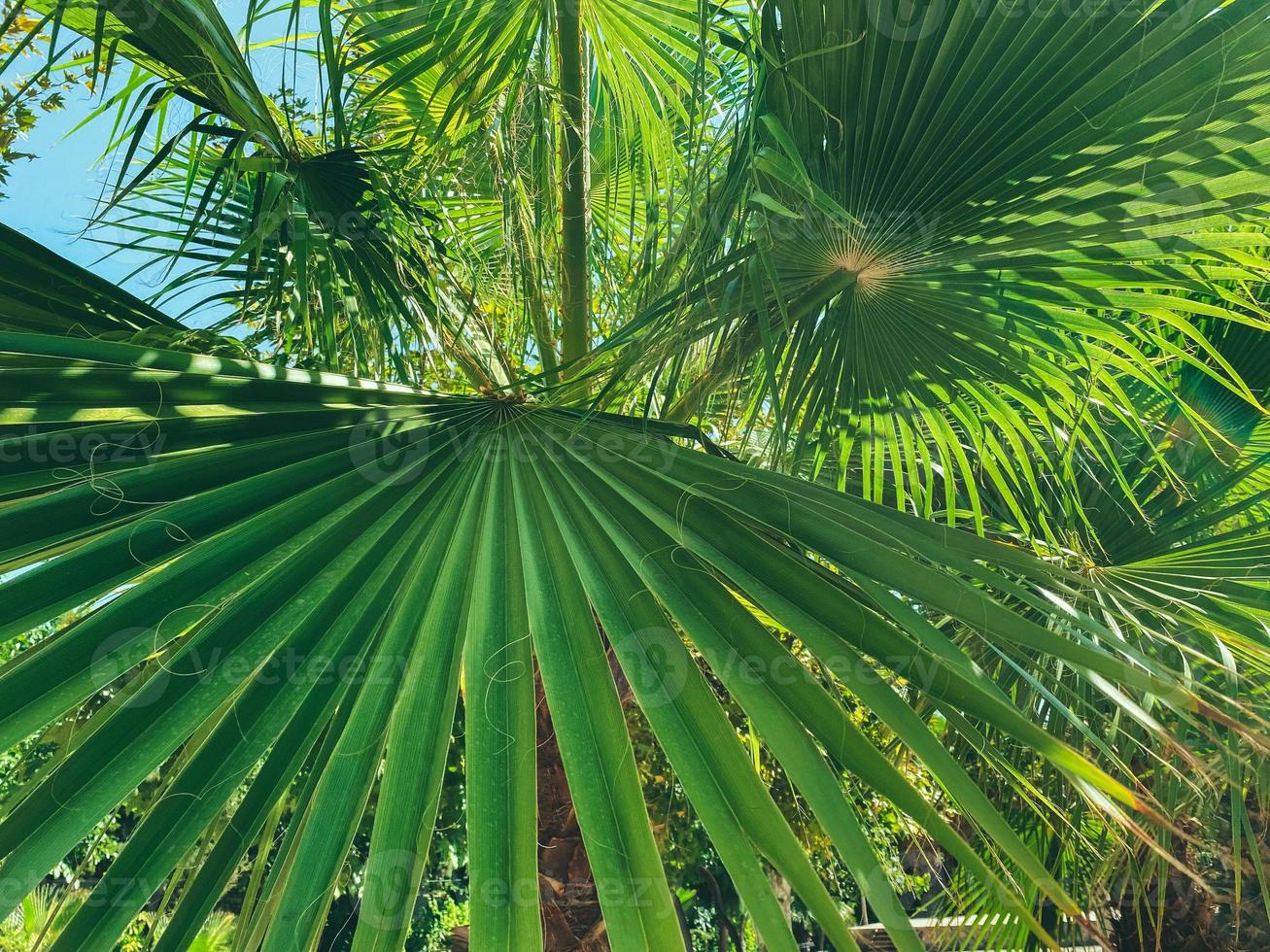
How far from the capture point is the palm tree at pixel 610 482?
889 mm

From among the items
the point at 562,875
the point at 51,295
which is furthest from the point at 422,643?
the point at 51,295

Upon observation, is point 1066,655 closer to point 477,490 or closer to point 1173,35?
point 477,490

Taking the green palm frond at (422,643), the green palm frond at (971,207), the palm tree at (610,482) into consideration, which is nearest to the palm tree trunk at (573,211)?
the palm tree at (610,482)

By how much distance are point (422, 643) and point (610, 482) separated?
0.35 meters

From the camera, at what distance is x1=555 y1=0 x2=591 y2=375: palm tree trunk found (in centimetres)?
218

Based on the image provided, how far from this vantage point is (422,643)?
1.11m

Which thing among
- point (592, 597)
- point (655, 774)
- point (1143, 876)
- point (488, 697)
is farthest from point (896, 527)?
point (655, 774)

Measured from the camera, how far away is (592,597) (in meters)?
1.14

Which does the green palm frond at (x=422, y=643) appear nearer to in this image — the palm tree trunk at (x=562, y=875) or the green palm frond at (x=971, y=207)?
the green palm frond at (x=971, y=207)

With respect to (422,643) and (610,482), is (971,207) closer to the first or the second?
(610,482)

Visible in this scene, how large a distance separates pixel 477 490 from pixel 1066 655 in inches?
33.6

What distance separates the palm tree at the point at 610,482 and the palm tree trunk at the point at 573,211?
0.01 m

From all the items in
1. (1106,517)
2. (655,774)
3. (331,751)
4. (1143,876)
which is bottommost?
(655,774)

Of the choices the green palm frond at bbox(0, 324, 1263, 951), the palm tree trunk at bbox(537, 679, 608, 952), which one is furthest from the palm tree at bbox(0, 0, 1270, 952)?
the palm tree trunk at bbox(537, 679, 608, 952)
